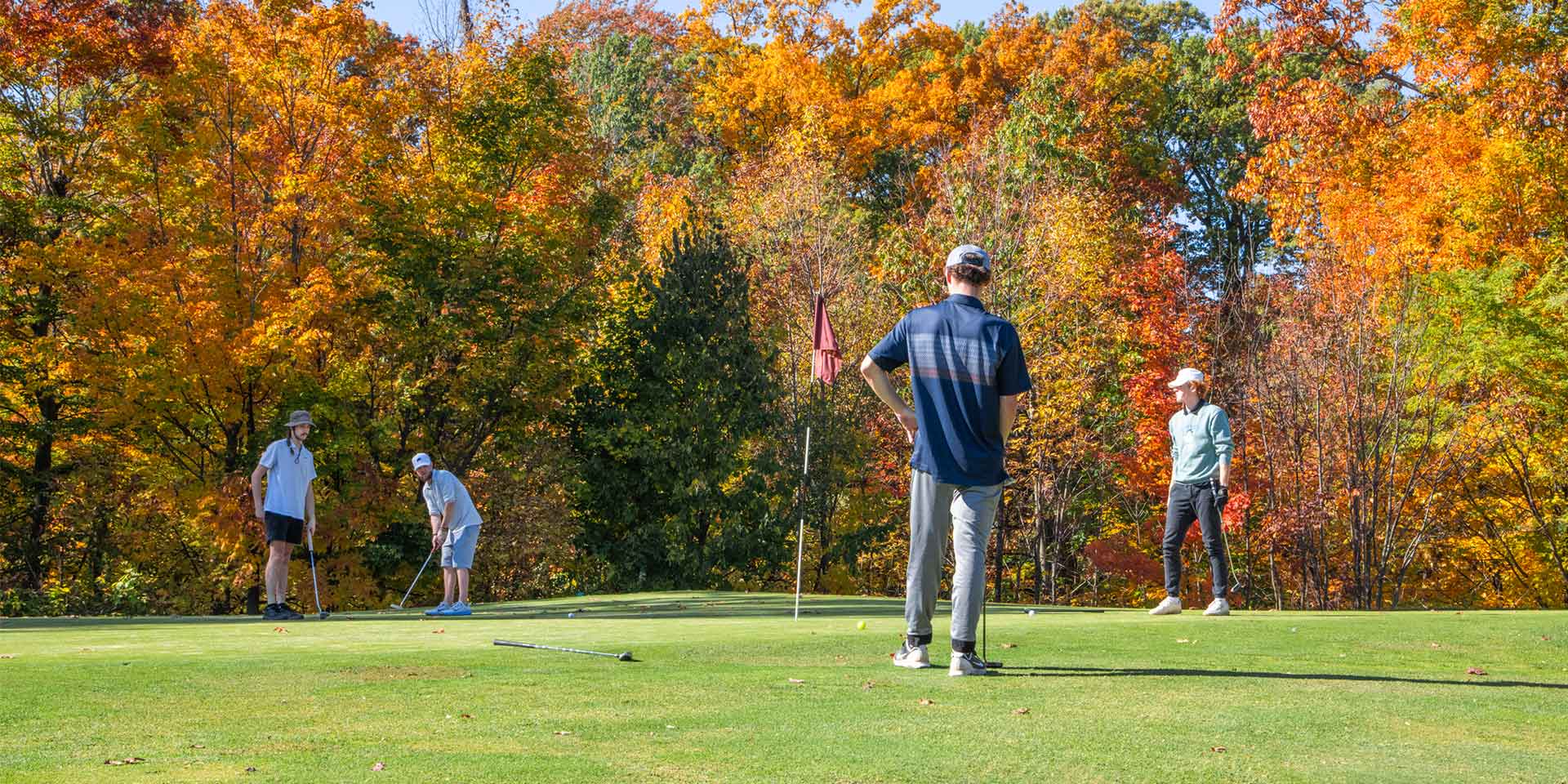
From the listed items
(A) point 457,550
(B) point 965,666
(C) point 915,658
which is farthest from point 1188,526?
(A) point 457,550

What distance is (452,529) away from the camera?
15016 mm

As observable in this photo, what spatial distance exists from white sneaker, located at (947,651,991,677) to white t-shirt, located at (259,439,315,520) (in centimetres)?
894

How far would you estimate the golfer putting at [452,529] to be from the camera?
1481 cm

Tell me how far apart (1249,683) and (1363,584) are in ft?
73.5

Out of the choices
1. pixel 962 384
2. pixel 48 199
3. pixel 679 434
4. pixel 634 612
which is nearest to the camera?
pixel 962 384

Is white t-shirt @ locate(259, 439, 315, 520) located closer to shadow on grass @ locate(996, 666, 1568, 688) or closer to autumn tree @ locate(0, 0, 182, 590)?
shadow on grass @ locate(996, 666, 1568, 688)

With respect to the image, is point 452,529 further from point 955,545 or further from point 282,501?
point 955,545

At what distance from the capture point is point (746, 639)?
9.59 meters

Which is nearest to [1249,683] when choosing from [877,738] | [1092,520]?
[877,738]

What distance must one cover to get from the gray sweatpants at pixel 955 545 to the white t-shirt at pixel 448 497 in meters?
8.31

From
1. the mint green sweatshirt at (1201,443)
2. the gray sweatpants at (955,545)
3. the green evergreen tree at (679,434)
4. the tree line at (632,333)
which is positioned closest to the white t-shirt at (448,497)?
the mint green sweatshirt at (1201,443)

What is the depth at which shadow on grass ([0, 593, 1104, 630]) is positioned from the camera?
13578mm

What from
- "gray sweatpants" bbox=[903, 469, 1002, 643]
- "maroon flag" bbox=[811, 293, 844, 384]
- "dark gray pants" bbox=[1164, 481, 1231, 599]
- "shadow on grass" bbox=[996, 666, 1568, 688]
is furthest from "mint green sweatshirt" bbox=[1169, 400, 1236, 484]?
"gray sweatpants" bbox=[903, 469, 1002, 643]

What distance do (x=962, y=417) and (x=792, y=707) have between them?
1.87m
